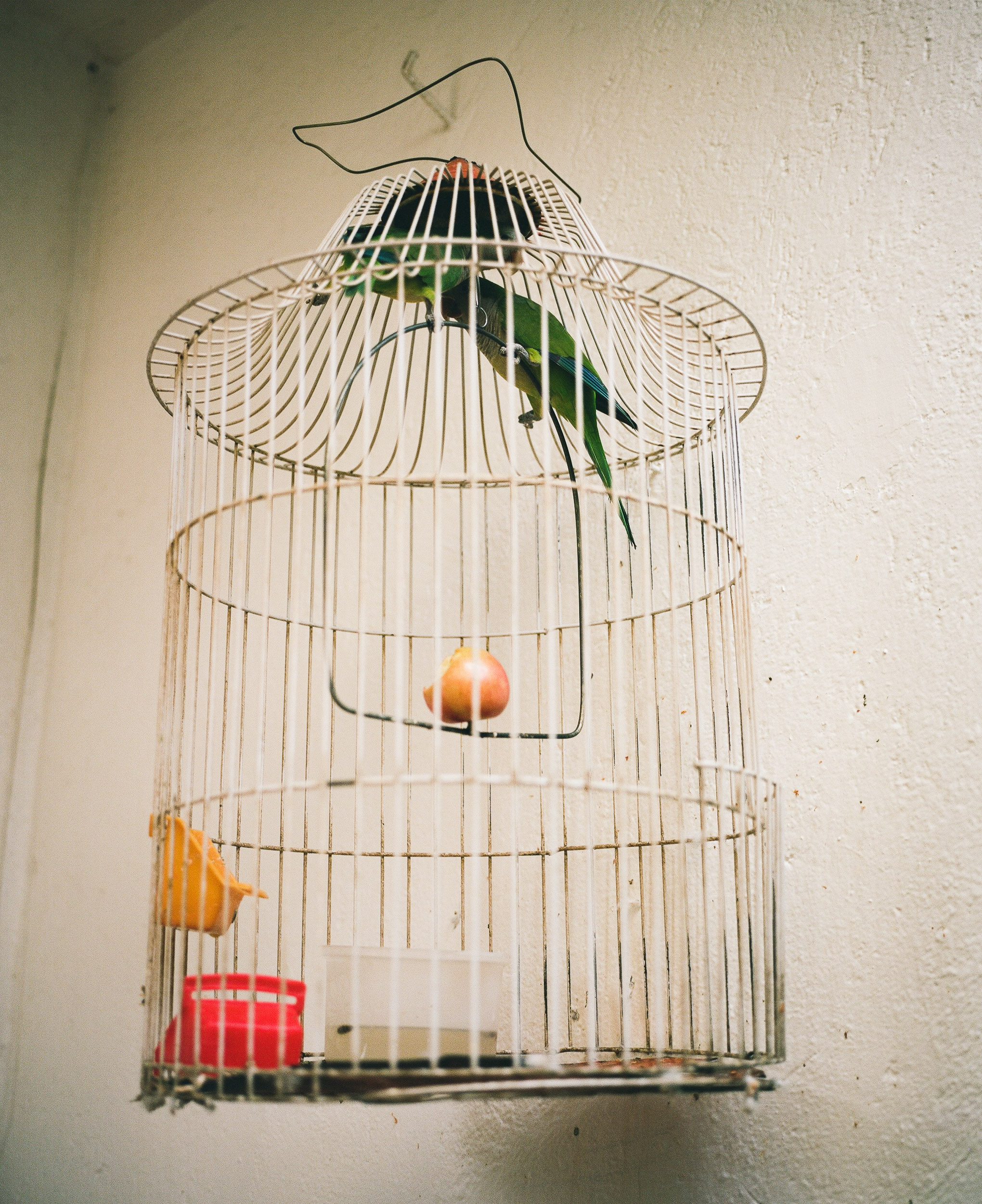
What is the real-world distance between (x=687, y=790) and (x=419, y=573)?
0.51m

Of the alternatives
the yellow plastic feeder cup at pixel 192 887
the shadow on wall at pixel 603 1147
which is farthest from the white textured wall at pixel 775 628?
the yellow plastic feeder cup at pixel 192 887

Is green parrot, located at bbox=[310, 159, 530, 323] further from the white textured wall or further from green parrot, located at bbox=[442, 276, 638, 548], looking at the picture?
the white textured wall

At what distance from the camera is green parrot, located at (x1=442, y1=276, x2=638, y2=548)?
3.66 feet

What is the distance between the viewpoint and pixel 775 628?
1246 mm

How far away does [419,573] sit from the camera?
5.25 feet

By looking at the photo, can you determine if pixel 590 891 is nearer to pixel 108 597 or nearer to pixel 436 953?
pixel 436 953

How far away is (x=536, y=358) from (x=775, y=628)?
40cm

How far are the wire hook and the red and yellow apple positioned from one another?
0.68m

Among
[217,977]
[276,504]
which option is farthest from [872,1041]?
[276,504]

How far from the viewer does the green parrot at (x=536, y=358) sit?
3.66ft

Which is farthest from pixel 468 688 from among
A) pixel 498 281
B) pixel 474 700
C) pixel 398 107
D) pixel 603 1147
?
pixel 398 107

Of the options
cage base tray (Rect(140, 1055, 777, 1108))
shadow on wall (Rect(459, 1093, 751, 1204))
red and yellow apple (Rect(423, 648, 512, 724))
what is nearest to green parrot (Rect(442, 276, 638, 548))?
red and yellow apple (Rect(423, 648, 512, 724))

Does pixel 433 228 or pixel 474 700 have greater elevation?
pixel 433 228

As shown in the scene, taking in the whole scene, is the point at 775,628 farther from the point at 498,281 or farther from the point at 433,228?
the point at 498,281
